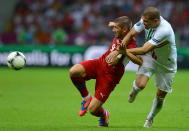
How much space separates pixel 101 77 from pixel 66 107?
3287 mm

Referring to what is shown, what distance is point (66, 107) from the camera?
35.6ft

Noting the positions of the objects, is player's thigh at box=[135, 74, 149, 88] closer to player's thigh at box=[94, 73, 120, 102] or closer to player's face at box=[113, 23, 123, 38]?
player's thigh at box=[94, 73, 120, 102]

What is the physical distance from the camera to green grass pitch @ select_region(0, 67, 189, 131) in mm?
8108

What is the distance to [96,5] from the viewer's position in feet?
80.5

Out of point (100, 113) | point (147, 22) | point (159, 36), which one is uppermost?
point (147, 22)

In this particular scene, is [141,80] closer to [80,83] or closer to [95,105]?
[95,105]

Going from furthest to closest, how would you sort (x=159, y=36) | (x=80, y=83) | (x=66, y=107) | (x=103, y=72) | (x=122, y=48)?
(x=66, y=107)
(x=80, y=83)
(x=103, y=72)
(x=159, y=36)
(x=122, y=48)

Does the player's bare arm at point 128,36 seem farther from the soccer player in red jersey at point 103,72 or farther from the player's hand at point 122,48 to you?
the player's hand at point 122,48

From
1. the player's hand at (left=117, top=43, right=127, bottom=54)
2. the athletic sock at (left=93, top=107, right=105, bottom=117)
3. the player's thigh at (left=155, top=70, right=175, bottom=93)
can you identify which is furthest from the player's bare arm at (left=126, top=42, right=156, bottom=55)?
the athletic sock at (left=93, top=107, right=105, bottom=117)

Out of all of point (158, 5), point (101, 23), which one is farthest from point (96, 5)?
point (158, 5)

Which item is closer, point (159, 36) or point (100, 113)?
point (159, 36)

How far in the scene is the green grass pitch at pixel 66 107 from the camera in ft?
26.6

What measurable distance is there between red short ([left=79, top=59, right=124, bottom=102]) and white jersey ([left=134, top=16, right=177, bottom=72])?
0.71 m

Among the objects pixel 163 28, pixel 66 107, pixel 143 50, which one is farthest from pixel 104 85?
pixel 66 107
